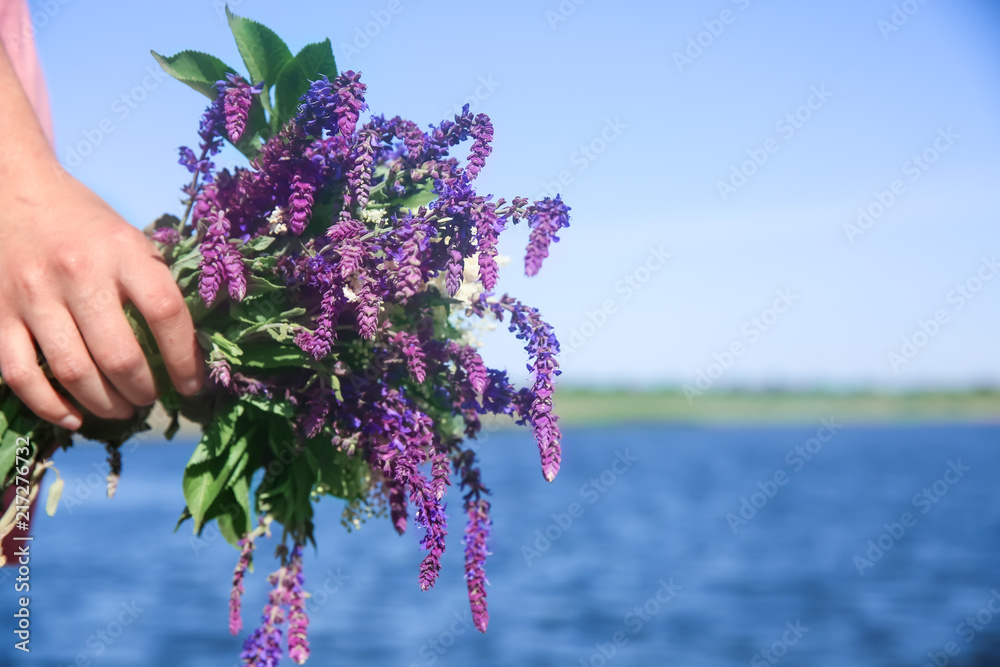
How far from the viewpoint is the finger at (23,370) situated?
209cm

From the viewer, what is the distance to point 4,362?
82.7 inches

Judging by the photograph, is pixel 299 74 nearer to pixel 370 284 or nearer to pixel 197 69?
pixel 197 69

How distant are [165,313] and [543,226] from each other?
0.96 meters

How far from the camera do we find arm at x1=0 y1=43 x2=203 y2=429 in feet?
6.50

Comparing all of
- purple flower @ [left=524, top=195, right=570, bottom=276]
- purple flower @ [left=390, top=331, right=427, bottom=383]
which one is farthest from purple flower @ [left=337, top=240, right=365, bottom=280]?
purple flower @ [left=524, top=195, right=570, bottom=276]

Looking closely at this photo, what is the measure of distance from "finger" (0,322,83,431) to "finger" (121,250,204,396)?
1.04 ft

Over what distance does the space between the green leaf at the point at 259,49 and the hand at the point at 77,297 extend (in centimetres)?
57

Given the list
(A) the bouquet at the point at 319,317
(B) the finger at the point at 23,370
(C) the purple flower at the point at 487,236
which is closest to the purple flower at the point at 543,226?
(A) the bouquet at the point at 319,317

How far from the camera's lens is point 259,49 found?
227 cm

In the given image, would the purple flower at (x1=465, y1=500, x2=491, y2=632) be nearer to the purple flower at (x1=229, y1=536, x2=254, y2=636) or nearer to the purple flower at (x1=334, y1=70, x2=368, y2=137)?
the purple flower at (x1=229, y1=536, x2=254, y2=636)

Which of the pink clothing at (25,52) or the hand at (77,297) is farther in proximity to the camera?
the pink clothing at (25,52)

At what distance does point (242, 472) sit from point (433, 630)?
15.8 meters

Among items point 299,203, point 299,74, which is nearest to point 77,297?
point 299,203

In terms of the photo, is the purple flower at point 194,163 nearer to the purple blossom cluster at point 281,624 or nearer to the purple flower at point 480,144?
the purple flower at point 480,144
